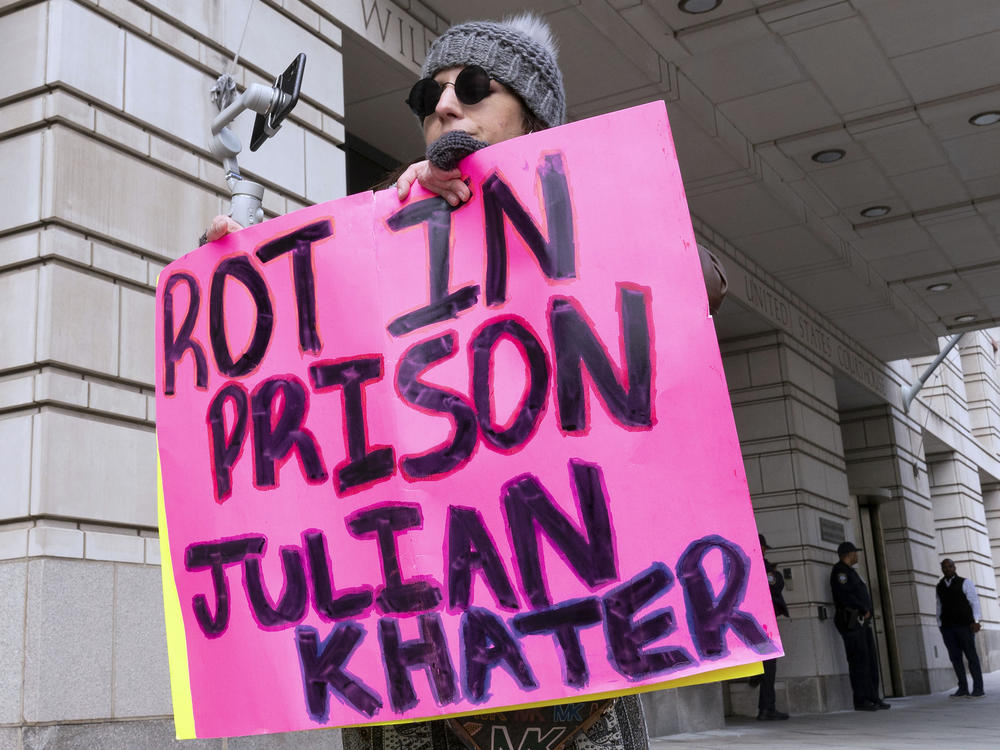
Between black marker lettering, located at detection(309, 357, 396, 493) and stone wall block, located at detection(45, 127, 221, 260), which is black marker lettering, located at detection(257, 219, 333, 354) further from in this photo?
stone wall block, located at detection(45, 127, 221, 260)

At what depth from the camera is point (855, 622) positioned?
43.8ft

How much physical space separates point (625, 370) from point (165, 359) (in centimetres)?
90

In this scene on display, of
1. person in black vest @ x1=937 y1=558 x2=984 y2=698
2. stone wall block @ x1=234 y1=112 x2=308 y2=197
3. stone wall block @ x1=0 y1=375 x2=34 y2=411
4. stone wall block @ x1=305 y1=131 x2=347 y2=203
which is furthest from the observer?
person in black vest @ x1=937 y1=558 x2=984 y2=698

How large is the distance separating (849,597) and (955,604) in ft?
10.5

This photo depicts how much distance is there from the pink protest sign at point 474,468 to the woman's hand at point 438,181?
22 millimetres

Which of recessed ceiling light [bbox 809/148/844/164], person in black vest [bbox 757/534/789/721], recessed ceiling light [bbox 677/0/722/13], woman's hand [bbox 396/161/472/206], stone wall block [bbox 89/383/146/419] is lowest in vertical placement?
person in black vest [bbox 757/534/789/721]

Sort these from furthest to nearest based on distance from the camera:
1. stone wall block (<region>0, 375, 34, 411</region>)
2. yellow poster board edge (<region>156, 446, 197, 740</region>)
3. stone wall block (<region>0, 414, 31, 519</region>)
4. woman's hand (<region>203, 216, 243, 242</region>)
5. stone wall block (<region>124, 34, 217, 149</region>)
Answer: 1. stone wall block (<region>124, 34, 217, 149</region>)
2. stone wall block (<region>0, 375, 34, 411</region>)
3. stone wall block (<region>0, 414, 31, 519</region>)
4. woman's hand (<region>203, 216, 243, 242</region>)
5. yellow poster board edge (<region>156, 446, 197, 740</region>)

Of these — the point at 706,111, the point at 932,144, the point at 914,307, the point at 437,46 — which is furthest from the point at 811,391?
the point at 437,46

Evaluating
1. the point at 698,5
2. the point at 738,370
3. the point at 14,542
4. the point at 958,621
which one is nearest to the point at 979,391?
the point at 958,621

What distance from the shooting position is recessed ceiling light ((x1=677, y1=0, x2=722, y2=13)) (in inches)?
340

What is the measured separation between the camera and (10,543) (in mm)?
4602

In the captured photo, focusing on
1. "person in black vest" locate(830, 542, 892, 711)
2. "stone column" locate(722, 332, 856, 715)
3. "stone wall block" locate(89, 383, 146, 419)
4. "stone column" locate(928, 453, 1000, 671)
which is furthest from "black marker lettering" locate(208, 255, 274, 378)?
"stone column" locate(928, 453, 1000, 671)

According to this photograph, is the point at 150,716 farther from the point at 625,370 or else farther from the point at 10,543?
the point at 625,370

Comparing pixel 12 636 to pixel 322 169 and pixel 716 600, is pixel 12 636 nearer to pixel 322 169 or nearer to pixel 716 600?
pixel 322 169
